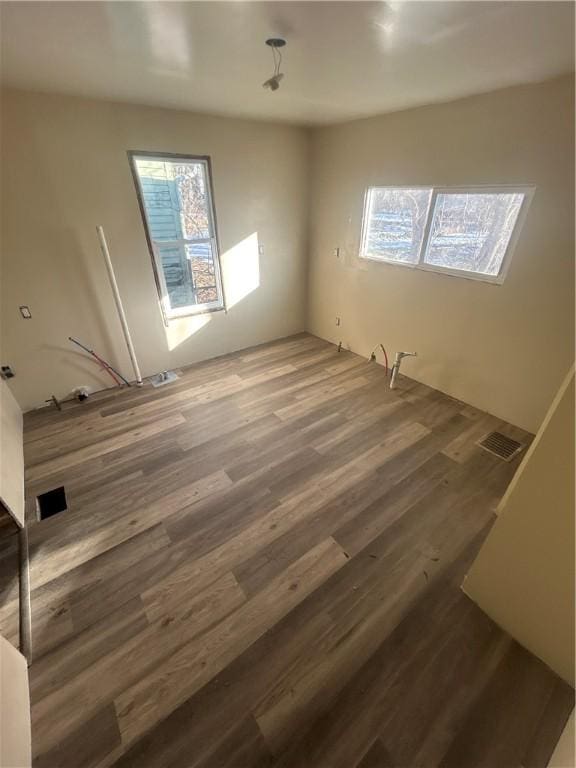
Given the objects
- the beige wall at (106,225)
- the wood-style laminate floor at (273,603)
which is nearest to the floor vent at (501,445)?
the wood-style laminate floor at (273,603)

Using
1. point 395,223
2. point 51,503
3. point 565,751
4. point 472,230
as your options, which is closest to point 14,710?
point 51,503

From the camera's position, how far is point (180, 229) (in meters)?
3.36

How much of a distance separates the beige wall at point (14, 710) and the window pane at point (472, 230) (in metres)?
3.80

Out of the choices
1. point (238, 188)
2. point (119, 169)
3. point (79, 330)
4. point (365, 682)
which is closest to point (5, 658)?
point (365, 682)

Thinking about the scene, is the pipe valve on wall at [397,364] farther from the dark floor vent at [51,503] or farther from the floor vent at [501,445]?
the dark floor vent at [51,503]

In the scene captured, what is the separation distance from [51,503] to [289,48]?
3.13 m

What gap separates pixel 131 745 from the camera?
1202mm

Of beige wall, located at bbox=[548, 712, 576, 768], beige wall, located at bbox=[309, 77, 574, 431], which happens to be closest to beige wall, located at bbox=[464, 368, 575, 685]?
beige wall, located at bbox=[548, 712, 576, 768]

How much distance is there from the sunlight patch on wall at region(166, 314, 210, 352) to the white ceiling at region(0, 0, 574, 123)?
77.6 inches

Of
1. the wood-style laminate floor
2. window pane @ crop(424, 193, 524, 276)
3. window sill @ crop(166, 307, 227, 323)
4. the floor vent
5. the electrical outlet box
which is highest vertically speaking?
window pane @ crop(424, 193, 524, 276)

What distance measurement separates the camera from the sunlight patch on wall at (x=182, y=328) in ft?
12.1

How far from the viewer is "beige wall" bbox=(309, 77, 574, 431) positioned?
7.30ft

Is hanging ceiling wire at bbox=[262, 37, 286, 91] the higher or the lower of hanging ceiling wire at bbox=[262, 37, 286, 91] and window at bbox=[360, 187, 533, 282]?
the higher

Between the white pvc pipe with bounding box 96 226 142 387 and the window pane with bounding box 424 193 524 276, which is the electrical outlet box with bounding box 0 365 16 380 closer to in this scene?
the white pvc pipe with bounding box 96 226 142 387
